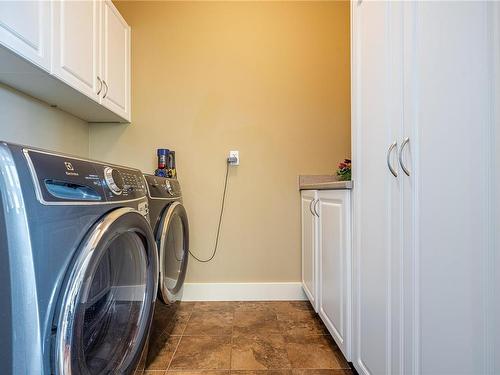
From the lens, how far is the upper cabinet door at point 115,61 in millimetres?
1722

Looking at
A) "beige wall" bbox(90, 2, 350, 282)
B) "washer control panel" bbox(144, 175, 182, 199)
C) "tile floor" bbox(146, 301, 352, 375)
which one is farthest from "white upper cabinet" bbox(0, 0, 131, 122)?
"tile floor" bbox(146, 301, 352, 375)

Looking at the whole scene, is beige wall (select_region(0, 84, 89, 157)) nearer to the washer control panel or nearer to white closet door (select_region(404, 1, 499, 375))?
the washer control panel

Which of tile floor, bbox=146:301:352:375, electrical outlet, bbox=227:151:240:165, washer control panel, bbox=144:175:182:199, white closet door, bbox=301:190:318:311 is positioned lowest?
tile floor, bbox=146:301:352:375

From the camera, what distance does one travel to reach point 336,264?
1244mm

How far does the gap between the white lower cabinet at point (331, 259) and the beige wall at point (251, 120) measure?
397mm

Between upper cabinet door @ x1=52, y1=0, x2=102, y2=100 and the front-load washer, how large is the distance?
895 mm

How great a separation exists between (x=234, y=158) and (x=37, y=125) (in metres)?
1.29

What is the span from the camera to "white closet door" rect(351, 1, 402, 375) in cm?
81

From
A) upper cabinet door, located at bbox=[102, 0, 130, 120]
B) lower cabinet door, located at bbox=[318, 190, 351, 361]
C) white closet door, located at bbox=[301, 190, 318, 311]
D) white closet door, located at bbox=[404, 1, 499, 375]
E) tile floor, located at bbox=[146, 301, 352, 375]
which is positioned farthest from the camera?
upper cabinet door, located at bbox=[102, 0, 130, 120]

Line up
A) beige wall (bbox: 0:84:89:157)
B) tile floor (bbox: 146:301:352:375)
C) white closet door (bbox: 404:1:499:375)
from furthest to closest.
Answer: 1. beige wall (bbox: 0:84:89:157)
2. tile floor (bbox: 146:301:352:375)
3. white closet door (bbox: 404:1:499:375)

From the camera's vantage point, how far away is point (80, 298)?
61cm

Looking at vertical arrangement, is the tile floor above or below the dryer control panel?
below

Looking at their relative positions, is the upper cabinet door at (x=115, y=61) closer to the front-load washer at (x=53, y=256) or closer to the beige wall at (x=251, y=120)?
the beige wall at (x=251, y=120)

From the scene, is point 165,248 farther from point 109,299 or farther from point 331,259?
point 331,259
